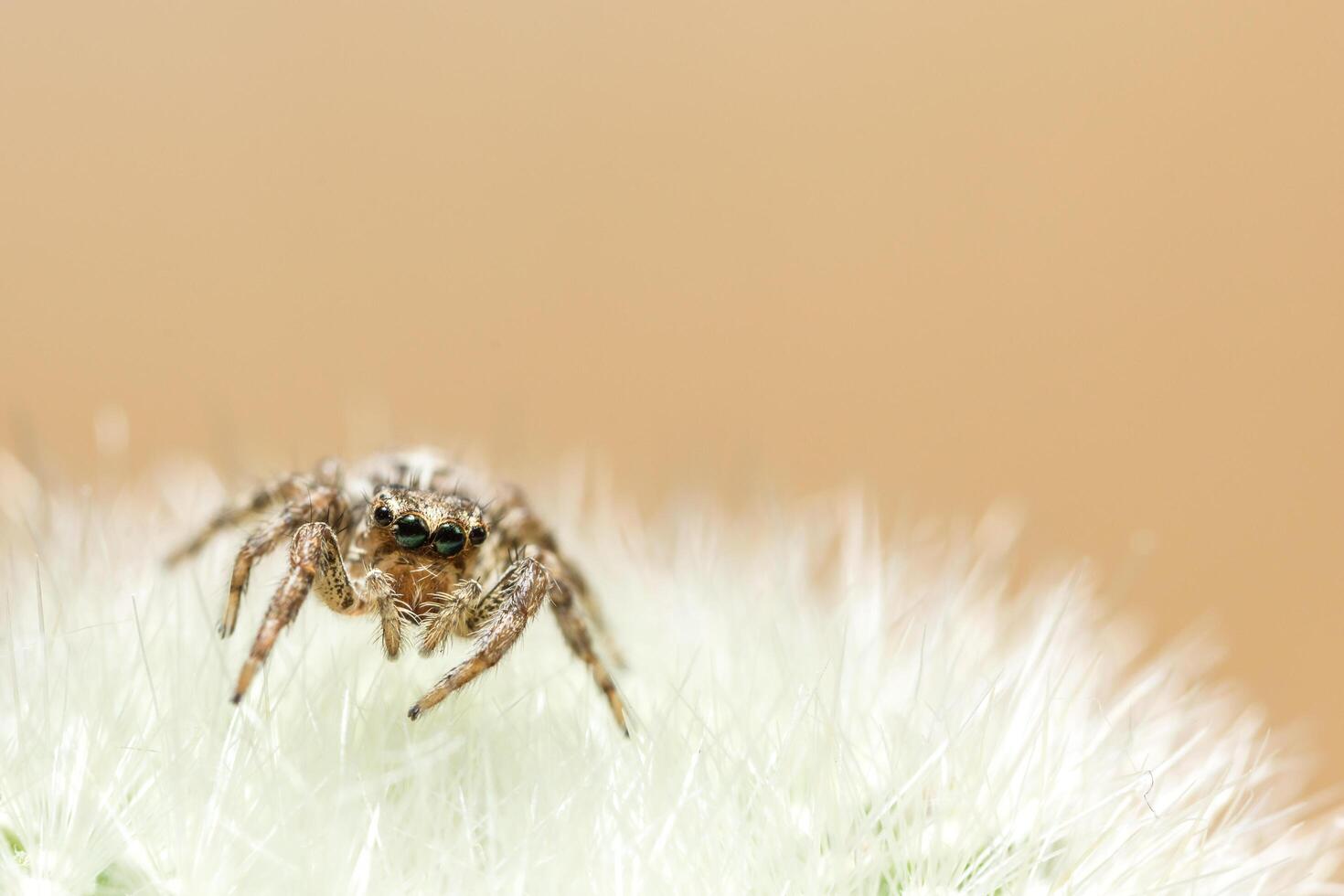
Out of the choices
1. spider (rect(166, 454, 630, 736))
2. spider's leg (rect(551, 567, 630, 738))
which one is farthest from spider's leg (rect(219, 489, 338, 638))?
spider's leg (rect(551, 567, 630, 738))

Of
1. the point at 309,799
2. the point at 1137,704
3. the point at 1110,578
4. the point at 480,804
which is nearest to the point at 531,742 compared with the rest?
the point at 480,804

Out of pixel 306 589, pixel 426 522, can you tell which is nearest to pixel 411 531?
pixel 426 522

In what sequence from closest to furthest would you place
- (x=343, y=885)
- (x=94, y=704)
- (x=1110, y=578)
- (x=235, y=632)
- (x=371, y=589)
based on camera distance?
(x=343, y=885) < (x=94, y=704) < (x=371, y=589) < (x=235, y=632) < (x=1110, y=578)

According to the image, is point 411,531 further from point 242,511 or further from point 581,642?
point 242,511

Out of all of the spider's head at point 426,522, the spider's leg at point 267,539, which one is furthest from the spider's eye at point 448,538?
the spider's leg at point 267,539

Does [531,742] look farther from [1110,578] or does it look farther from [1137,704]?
[1110,578]
